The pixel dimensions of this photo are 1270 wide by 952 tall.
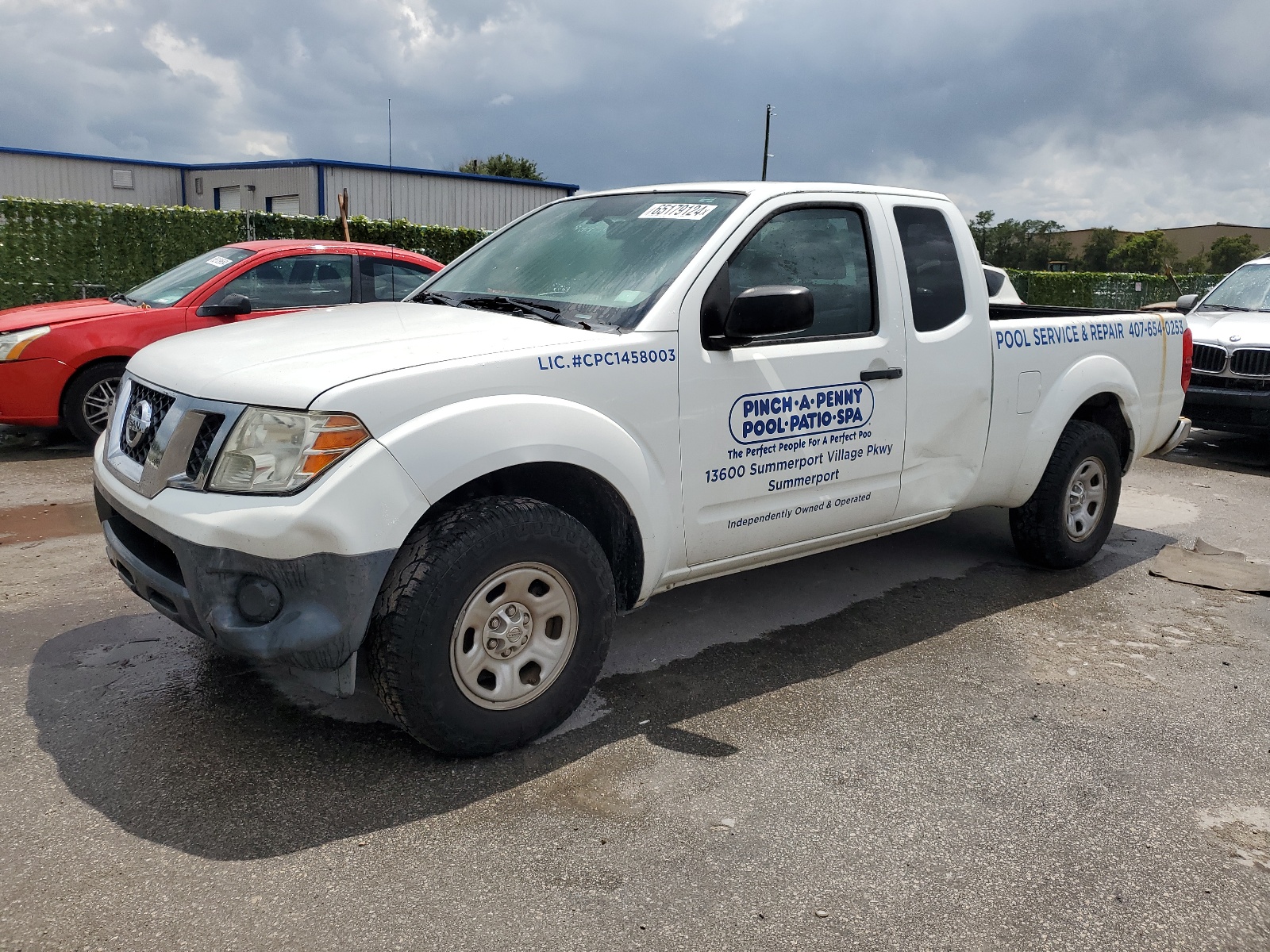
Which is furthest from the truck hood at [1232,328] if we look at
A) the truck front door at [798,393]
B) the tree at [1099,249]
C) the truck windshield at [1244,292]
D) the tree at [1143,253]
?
the tree at [1099,249]

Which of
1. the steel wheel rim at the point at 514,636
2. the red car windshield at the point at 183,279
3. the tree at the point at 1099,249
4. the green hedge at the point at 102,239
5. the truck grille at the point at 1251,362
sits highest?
the tree at the point at 1099,249

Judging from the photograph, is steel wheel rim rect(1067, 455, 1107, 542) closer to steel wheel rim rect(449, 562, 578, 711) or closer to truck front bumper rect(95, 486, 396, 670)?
steel wheel rim rect(449, 562, 578, 711)

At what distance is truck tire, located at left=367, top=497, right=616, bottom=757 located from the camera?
2.96 meters

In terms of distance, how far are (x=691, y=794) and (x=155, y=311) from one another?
6699 millimetres

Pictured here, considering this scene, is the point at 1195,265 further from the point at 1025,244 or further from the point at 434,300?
the point at 434,300

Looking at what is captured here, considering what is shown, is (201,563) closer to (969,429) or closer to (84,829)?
(84,829)

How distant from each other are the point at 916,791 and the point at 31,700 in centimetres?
304

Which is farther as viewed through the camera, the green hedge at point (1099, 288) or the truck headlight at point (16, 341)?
the green hedge at point (1099, 288)

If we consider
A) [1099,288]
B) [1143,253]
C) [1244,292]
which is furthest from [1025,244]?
[1244,292]

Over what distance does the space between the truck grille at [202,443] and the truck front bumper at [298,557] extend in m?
0.08

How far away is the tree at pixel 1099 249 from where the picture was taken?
246 ft

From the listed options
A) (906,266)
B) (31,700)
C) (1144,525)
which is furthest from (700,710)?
(1144,525)

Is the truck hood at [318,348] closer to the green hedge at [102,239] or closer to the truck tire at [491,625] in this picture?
Result: the truck tire at [491,625]

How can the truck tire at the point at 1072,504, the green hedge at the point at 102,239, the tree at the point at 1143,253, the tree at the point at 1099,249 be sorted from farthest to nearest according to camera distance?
the tree at the point at 1099,249 < the tree at the point at 1143,253 < the green hedge at the point at 102,239 < the truck tire at the point at 1072,504
